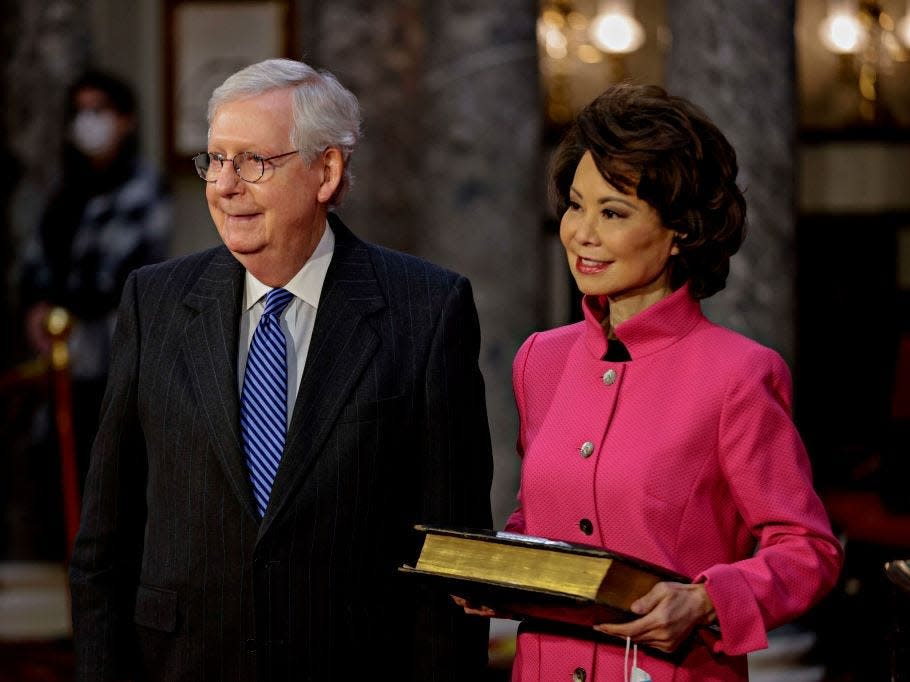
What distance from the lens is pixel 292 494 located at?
225 cm

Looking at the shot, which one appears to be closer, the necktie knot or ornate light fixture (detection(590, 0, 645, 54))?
the necktie knot

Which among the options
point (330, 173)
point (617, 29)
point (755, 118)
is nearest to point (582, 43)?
point (617, 29)

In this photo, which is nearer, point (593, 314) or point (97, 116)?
point (593, 314)

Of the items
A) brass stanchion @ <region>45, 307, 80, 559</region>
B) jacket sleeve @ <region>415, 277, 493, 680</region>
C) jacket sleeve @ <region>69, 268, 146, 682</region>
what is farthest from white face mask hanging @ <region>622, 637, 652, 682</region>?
brass stanchion @ <region>45, 307, 80, 559</region>

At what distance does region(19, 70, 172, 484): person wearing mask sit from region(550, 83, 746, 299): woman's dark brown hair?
432 centimetres

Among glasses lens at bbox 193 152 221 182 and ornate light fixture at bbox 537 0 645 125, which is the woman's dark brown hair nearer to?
glasses lens at bbox 193 152 221 182

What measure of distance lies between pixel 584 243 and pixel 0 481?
212 inches

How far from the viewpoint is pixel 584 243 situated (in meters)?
2.15

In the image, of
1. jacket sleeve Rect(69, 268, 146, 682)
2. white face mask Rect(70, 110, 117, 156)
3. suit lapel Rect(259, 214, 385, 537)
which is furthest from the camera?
white face mask Rect(70, 110, 117, 156)

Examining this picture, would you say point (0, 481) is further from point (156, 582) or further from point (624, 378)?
point (624, 378)

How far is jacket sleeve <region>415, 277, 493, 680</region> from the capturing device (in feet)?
7.60

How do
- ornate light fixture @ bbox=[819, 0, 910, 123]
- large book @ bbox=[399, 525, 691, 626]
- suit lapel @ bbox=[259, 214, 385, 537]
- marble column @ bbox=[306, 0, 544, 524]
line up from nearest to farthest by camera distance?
large book @ bbox=[399, 525, 691, 626]
suit lapel @ bbox=[259, 214, 385, 537]
marble column @ bbox=[306, 0, 544, 524]
ornate light fixture @ bbox=[819, 0, 910, 123]

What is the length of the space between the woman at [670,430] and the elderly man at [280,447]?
201mm

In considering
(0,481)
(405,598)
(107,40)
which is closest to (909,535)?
(405,598)
